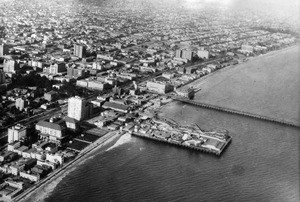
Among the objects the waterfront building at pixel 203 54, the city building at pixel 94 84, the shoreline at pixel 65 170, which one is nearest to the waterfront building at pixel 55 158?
the shoreline at pixel 65 170

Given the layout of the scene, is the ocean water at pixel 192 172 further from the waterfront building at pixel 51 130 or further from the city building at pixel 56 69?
the city building at pixel 56 69

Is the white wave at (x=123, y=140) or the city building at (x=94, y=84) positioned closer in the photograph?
the white wave at (x=123, y=140)

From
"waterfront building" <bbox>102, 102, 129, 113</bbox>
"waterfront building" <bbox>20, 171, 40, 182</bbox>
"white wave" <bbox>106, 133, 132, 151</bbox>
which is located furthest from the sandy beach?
"waterfront building" <bbox>20, 171, 40, 182</bbox>

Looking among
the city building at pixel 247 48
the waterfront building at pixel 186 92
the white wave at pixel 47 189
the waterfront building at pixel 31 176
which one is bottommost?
the white wave at pixel 47 189

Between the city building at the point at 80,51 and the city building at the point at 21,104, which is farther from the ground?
the city building at the point at 80,51

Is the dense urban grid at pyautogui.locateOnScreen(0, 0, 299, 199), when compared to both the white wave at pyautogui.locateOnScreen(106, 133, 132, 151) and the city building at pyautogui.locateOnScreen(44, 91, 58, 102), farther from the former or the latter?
the white wave at pyautogui.locateOnScreen(106, 133, 132, 151)

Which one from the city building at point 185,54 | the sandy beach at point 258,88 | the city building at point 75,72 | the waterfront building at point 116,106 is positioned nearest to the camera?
the waterfront building at point 116,106

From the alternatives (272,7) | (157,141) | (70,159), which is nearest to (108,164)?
(70,159)

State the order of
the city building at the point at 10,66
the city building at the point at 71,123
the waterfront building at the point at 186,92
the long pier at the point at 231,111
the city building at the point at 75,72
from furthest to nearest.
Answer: the city building at the point at 75,72 → the city building at the point at 10,66 → the waterfront building at the point at 186,92 → the long pier at the point at 231,111 → the city building at the point at 71,123
